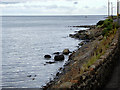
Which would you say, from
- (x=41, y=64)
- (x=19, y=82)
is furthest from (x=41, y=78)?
(x=41, y=64)

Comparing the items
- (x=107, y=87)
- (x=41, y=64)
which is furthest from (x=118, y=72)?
(x=41, y=64)

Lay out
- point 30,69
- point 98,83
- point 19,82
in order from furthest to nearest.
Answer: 1. point 30,69
2. point 19,82
3. point 98,83

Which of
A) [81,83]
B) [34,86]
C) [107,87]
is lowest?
[34,86]

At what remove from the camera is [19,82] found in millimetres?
16609

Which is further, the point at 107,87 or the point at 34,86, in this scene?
the point at 34,86

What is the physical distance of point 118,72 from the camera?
10.6 meters

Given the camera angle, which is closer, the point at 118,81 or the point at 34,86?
the point at 118,81

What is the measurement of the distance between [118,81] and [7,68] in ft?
49.3

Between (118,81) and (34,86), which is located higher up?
(118,81)

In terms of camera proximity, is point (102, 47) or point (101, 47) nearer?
point (102, 47)

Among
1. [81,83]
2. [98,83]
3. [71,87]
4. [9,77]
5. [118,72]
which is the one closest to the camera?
A: [71,87]

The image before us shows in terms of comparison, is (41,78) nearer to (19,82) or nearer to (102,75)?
(19,82)

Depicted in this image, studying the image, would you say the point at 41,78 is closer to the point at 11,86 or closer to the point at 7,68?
Result: the point at 11,86

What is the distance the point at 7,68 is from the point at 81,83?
16.1 m
